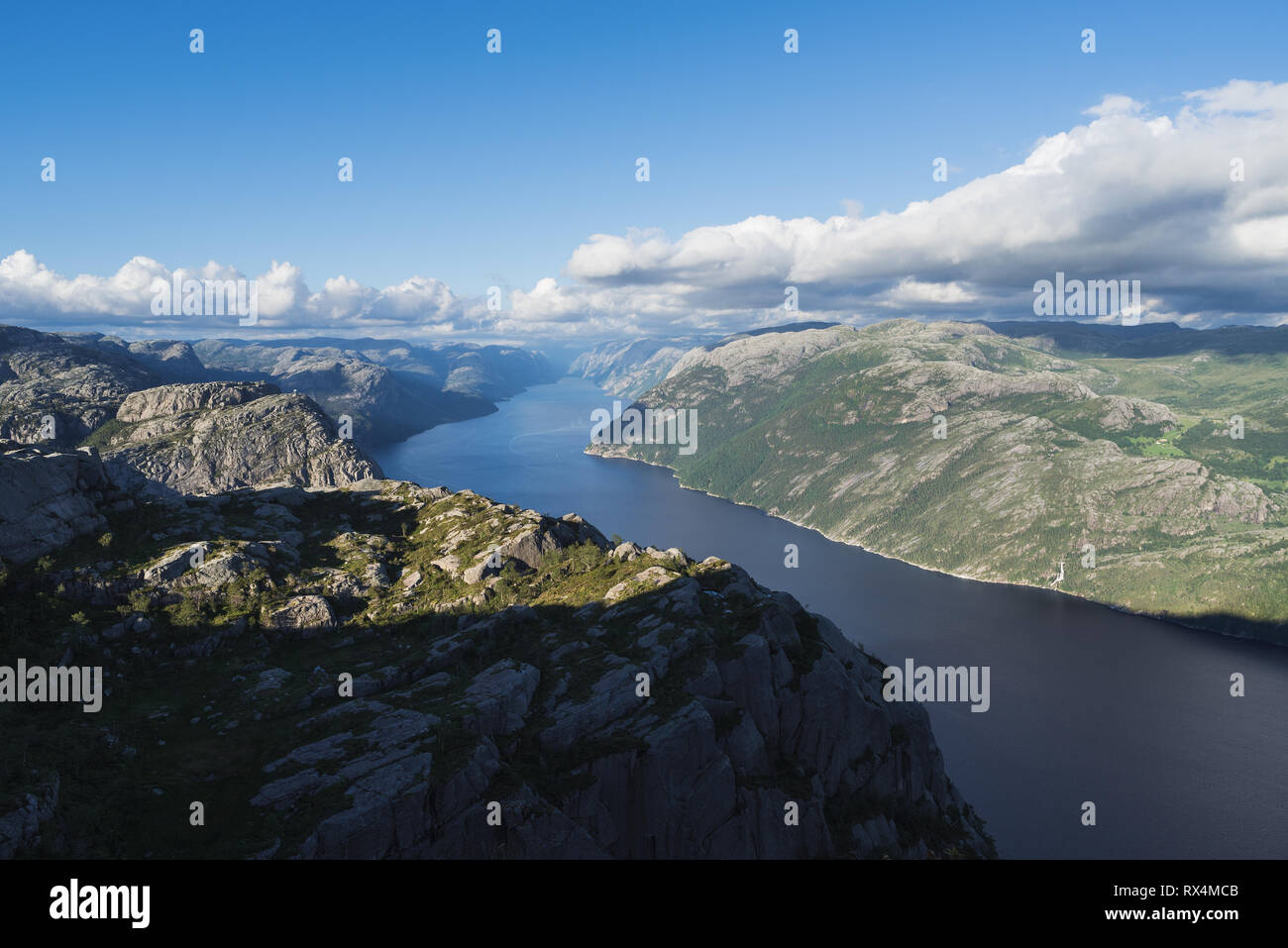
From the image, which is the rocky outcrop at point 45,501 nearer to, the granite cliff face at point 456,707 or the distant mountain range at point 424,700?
the distant mountain range at point 424,700

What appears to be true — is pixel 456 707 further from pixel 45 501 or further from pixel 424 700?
pixel 45 501

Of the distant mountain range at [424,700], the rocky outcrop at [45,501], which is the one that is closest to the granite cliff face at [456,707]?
the distant mountain range at [424,700]

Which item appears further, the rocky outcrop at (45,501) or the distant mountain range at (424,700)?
the rocky outcrop at (45,501)

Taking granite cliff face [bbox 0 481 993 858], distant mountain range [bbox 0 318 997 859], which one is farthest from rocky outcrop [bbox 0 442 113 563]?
granite cliff face [bbox 0 481 993 858]

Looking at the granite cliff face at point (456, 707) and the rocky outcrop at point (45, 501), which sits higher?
the rocky outcrop at point (45, 501)

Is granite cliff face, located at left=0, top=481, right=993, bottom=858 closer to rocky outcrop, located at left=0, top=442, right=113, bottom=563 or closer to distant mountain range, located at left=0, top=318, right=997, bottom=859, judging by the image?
distant mountain range, located at left=0, top=318, right=997, bottom=859
